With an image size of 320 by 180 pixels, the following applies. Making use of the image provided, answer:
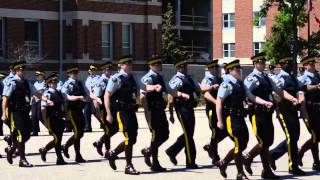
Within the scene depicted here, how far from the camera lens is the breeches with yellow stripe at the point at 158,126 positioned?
13539 millimetres

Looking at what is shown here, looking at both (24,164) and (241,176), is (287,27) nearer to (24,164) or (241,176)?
(24,164)

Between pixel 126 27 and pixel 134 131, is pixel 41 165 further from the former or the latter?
pixel 126 27

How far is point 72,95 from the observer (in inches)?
608

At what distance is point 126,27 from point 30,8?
22.7 ft

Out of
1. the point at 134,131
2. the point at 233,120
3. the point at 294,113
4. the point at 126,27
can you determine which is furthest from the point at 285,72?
the point at 126,27

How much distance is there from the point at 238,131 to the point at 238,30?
6547 cm

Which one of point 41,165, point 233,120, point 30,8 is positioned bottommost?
point 41,165

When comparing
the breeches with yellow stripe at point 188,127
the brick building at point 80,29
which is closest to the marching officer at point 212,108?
the breeches with yellow stripe at point 188,127

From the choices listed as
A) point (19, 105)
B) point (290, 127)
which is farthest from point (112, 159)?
point (290, 127)

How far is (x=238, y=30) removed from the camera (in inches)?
3024

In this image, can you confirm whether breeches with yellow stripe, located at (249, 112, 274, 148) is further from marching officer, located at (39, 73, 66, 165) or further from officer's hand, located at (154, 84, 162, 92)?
marching officer, located at (39, 73, 66, 165)

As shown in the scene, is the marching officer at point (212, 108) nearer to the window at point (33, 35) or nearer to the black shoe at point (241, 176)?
the black shoe at point (241, 176)

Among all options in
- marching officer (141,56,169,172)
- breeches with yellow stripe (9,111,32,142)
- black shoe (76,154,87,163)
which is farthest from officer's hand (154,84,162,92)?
black shoe (76,154,87,163)

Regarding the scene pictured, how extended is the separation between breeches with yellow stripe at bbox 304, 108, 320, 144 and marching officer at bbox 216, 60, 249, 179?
6.06ft
